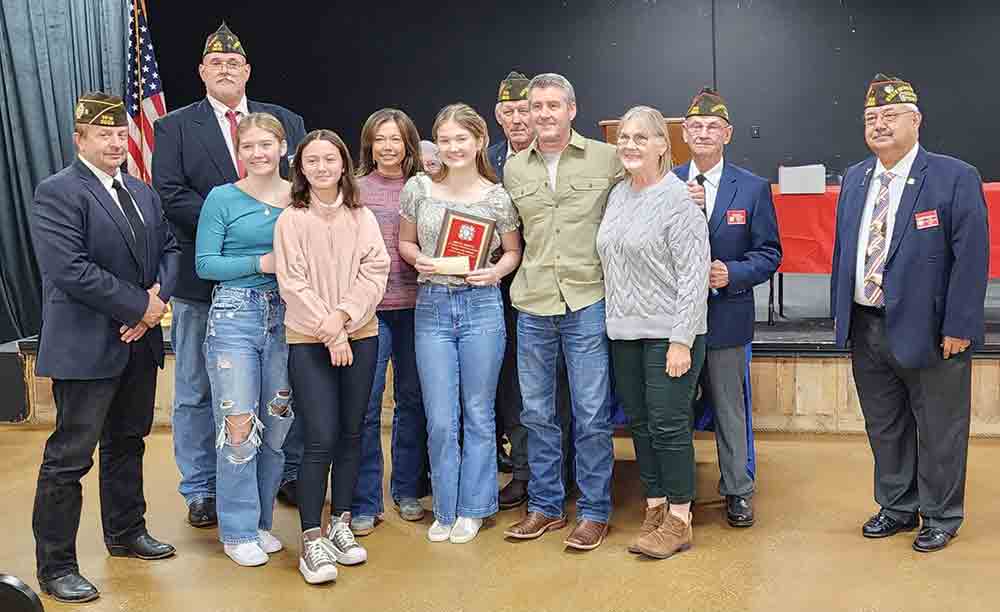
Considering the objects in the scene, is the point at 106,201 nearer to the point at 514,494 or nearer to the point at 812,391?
the point at 514,494

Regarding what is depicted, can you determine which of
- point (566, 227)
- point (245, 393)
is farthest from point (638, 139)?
point (245, 393)

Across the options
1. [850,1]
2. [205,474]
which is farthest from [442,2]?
[205,474]

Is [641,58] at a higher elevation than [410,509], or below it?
higher

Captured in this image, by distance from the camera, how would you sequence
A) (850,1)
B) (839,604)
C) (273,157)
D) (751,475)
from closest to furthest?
(839,604) → (273,157) → (751,475) → (850,1)

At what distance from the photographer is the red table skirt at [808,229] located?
5.68m

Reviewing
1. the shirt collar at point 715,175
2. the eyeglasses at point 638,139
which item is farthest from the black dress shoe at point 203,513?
the shirt collar at point 715,175

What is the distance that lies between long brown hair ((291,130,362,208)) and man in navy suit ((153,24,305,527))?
551 millimetres

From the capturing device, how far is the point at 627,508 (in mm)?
4160

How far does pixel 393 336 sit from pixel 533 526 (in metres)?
0.85

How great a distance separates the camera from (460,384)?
378cm

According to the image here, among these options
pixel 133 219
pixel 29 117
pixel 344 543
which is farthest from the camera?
pixel 29 117

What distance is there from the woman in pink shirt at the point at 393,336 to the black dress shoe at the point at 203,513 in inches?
21.6

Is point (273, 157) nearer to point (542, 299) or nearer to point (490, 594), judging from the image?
point (542, 299)

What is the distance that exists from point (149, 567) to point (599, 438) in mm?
1587
